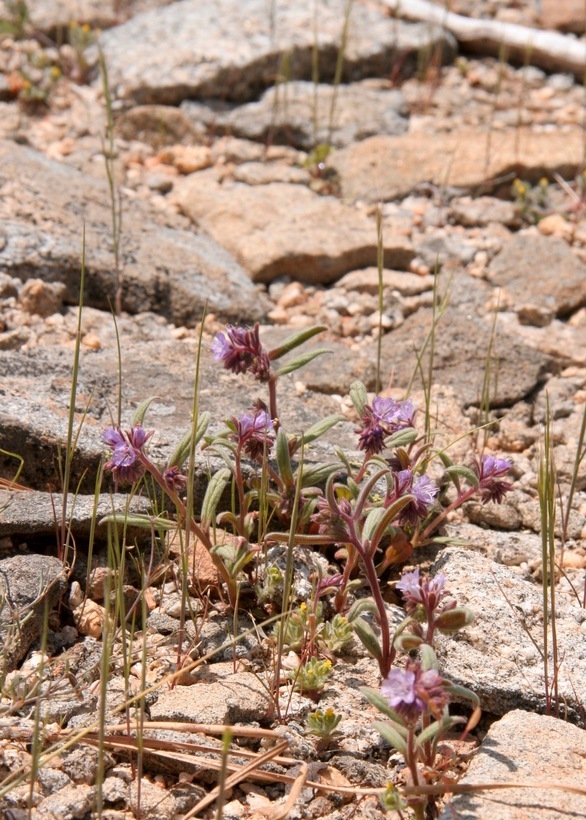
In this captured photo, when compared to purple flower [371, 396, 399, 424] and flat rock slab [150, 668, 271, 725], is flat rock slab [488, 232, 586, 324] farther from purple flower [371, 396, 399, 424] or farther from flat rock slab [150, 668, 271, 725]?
flat rock slab [150, 668, 271, 725]

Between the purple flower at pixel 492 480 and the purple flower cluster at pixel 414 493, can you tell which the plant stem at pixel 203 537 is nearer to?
the purple flower cluster at pixel 414 493

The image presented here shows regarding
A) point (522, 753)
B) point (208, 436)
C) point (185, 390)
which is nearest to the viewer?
point (522, 753)

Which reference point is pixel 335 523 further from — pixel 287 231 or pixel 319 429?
pixel 287 231

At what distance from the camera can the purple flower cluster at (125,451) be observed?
2.47 metres

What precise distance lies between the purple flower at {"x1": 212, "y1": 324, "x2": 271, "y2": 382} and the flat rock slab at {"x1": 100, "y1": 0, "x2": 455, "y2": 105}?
2623 millimetres

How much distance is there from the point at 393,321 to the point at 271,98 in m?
1.84

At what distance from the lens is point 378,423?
2664mm

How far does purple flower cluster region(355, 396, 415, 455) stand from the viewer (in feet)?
8.71

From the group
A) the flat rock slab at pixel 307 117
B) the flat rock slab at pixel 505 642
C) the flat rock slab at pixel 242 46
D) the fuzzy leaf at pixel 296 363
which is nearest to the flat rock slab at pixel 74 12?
the flat rock slab at pixel 242 46

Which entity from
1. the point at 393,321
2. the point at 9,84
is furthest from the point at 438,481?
the point at 9,84

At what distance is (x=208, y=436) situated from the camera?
108 inches

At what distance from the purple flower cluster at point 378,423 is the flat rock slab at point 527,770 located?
0.80 meters

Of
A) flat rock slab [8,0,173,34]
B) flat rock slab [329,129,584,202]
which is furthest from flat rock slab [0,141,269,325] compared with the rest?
flat rock slab [8,0,173,34]

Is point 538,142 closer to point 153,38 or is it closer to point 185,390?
point 153,38
